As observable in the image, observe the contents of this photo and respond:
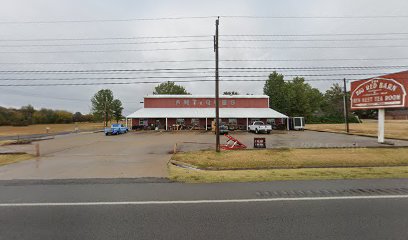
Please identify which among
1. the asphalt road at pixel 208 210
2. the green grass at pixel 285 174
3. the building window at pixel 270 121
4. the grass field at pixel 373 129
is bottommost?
the green grass at pixel 285 174

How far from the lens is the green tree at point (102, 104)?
79.8 metres

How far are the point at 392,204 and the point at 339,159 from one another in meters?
7.17

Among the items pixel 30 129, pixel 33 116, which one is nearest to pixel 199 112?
pixel 30 129

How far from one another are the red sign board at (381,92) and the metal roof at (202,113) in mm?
20318

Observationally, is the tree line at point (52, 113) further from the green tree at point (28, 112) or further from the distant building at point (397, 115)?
the distant building at point (397, 115)

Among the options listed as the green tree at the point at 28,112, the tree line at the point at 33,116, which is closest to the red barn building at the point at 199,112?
the tree line at the point at 33,116

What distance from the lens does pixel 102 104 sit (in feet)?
262

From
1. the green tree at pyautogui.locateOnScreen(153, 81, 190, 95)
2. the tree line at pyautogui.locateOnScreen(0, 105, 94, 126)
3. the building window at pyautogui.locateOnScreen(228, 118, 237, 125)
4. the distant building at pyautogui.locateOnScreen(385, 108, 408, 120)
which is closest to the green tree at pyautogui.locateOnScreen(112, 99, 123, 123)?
the green tree at pyautogui.locateOnScreen(153, 81, 190, 95)

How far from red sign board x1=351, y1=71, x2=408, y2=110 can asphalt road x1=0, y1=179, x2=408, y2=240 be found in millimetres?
13005

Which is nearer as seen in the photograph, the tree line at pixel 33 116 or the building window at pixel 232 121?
the building window at pixel 232 121

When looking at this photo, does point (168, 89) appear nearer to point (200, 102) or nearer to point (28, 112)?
point (200, 102)

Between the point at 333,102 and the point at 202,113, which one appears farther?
the point at 333,102

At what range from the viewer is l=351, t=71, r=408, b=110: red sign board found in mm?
17812

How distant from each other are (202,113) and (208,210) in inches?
1486
